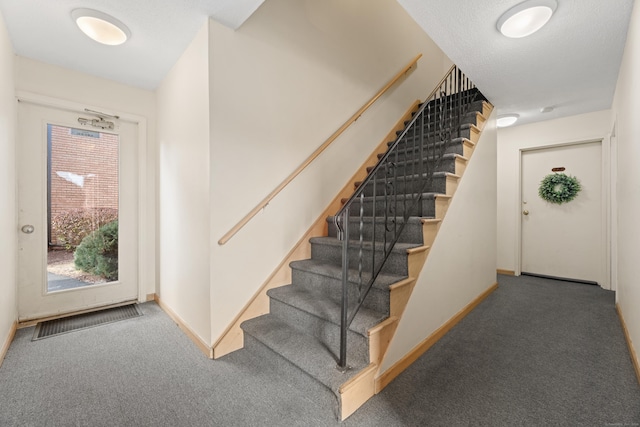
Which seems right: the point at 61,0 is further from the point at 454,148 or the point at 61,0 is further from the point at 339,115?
the point at 454,148

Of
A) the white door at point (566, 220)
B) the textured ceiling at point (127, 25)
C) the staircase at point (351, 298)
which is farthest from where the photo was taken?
the white door at point (566, 220)

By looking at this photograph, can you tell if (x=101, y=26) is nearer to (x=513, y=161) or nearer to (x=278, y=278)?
(x=278, y=278)

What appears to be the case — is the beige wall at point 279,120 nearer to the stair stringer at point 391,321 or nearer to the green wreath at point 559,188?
the stair stringer at point 391,321

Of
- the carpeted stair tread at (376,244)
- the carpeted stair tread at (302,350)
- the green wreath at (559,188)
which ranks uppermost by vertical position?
the green wreath at (559,188)

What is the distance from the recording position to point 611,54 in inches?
89.8

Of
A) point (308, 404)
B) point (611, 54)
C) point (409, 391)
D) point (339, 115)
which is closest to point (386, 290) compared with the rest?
point (409, 391)

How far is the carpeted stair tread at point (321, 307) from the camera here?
166 cm

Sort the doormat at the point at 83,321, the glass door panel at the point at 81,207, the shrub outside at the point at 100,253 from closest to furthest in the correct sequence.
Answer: the doormat at the point at 83,321 < the glass door panel at the point at 81,207 < the shrub outside at the point at 100,253

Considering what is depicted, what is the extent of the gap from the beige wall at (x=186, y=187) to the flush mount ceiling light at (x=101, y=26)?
44 cm

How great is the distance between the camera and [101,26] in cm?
199

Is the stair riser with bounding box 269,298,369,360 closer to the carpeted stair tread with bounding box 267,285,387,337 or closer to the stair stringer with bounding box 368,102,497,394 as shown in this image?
the carpeted stair tread with bounding box 267,285,387,337

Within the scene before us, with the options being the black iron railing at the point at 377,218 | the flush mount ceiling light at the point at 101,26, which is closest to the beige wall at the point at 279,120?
the black iron railing at the point at 377,218

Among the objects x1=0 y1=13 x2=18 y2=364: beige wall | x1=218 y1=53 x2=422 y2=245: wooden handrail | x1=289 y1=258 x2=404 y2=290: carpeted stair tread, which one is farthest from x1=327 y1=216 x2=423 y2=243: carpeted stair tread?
x1=0 y1=13 x2=18 y2=364: beige wall

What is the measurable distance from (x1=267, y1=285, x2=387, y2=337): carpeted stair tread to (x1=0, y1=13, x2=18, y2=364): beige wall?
6.34 feet
